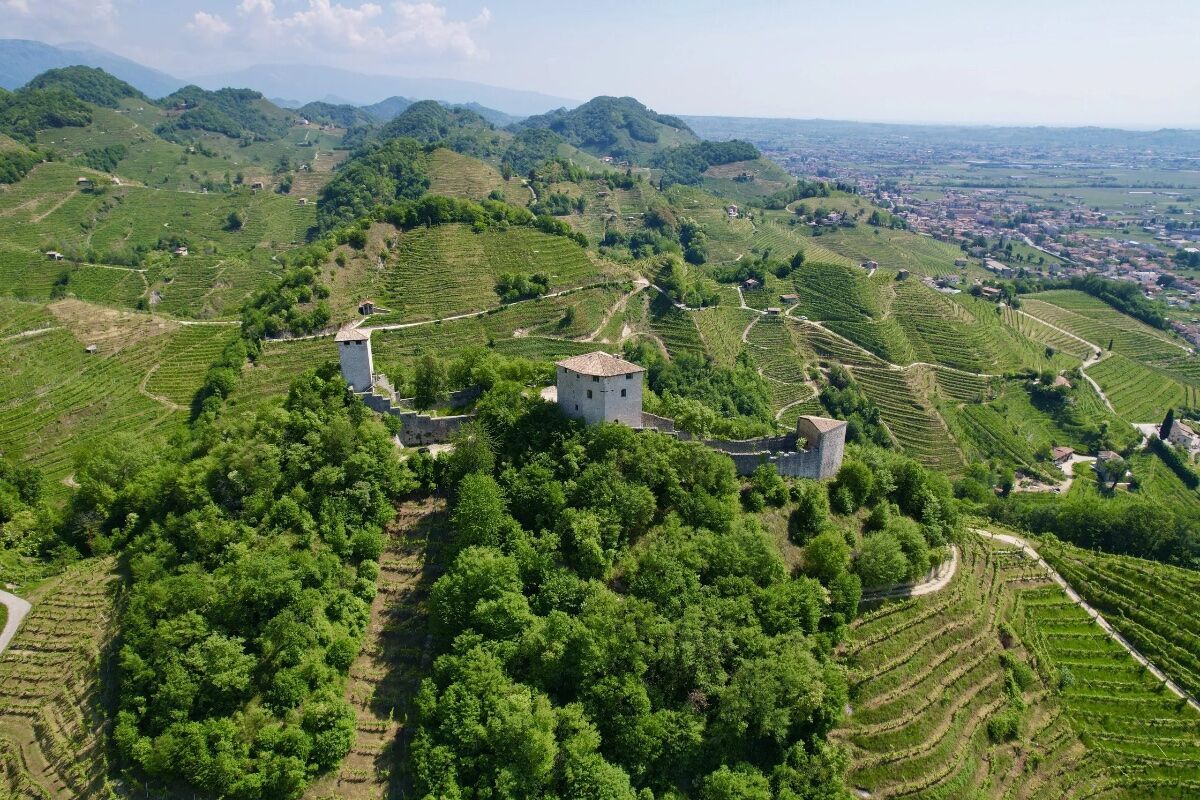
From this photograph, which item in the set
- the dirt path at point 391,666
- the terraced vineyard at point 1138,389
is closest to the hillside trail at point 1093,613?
the dirt path at point 391,666

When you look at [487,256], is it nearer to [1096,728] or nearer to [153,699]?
[153,699]

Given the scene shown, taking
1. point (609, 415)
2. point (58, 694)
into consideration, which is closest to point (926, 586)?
point (609, 415)

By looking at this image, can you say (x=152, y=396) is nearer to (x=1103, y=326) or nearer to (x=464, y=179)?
(x=464, y=179)

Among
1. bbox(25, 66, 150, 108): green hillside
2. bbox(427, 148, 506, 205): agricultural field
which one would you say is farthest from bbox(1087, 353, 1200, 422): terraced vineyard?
bbox(25, 66, 150, 108): green hillside

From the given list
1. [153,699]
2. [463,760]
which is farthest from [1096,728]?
[153,699]

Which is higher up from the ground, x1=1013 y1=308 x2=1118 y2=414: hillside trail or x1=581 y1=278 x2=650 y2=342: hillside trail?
x1=581 y1=278 x2=650 y2=342: hillside trail

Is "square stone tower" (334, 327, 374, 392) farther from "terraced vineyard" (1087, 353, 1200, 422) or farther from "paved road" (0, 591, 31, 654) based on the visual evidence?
"terraced vineyard" (1087, 353, 1200, 422)
